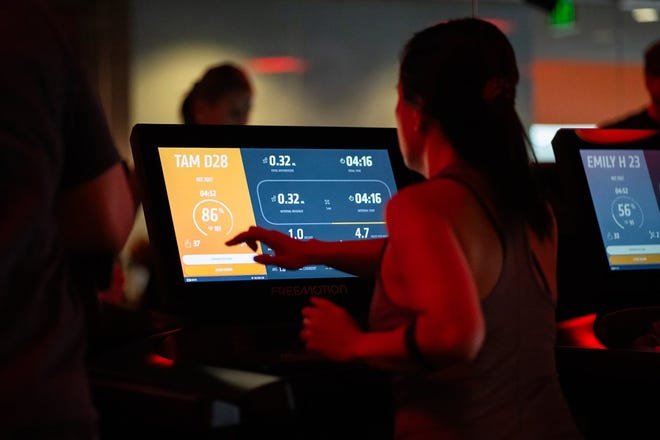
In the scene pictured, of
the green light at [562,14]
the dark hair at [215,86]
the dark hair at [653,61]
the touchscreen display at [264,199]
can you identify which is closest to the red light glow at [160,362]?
the touchscreen display at [264,199]

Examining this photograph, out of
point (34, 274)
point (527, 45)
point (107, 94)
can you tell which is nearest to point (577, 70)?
point (527, 45)

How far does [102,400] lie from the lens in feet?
5.09

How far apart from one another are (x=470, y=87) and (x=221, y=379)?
575 mm

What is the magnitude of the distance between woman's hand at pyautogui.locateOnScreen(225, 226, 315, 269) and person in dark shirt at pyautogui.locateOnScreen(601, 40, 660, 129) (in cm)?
190

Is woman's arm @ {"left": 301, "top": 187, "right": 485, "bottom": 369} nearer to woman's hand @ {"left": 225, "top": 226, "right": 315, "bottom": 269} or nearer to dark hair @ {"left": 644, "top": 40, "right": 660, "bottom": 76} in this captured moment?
woman's hand @ {"left": 225, "top": 226, "right": 315, "bottom": 269}

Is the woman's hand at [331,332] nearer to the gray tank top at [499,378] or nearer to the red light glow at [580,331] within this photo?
the gray tank top at [499,378]

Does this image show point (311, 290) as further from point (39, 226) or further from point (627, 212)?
point (39, 226)

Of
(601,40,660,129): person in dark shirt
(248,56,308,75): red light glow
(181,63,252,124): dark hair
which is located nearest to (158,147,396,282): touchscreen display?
(181,63,252,124): dark hair

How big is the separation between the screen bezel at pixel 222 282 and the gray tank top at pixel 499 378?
48cm

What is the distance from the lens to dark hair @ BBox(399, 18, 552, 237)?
163 centimetres

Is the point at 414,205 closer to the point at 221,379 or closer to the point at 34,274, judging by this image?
the point at 221,379

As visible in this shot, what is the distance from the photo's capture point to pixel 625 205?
8.12ft

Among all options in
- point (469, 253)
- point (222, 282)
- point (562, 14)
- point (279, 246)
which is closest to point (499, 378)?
point (469, 253)

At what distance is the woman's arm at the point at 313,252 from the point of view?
1.98 meters
